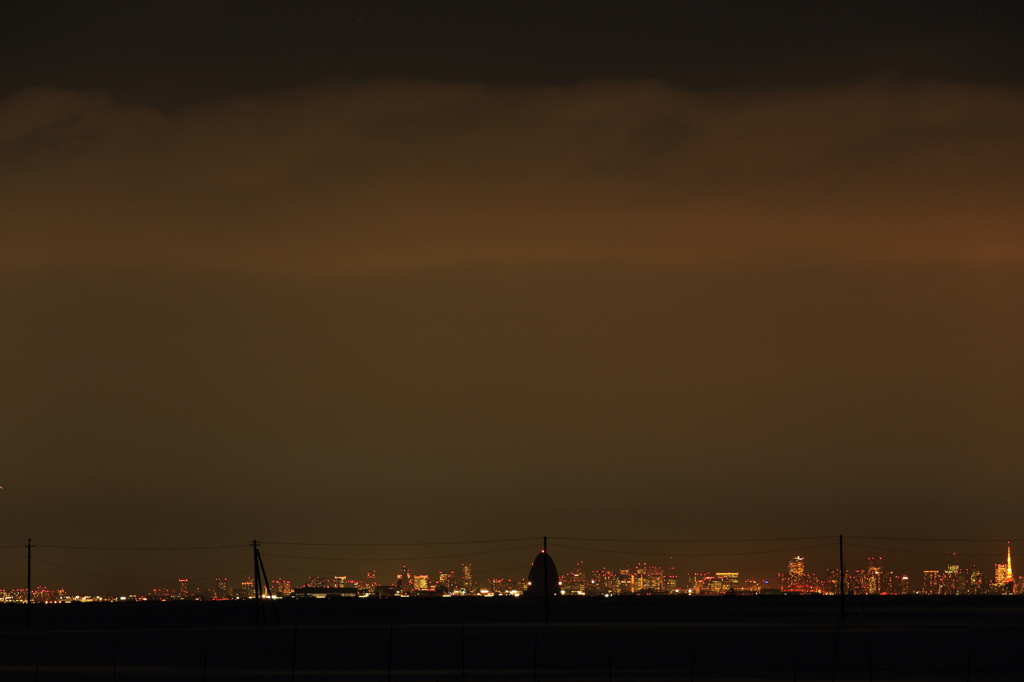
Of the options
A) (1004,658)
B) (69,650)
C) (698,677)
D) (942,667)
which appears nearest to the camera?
(698,677)

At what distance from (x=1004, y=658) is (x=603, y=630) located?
40.9 meters

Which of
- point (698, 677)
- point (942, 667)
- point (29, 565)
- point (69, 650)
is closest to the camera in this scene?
point (698, 677)

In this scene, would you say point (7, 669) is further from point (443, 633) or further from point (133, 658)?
point (443, 633)

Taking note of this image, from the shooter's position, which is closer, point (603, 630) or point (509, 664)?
point (509, 664)

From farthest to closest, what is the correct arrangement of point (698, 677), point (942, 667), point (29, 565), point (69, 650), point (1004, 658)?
point (29, 565) → point (69, 650) → point (1004, 658) → point (942, 667) → point (698, 677)

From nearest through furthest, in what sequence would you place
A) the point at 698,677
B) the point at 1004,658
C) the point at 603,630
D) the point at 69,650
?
the point at 698,677 → the point at 1004,658 → the point at 69,650 → the point at 603,630

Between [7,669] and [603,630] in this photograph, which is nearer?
[7,669]

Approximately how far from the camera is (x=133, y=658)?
80.0 meters

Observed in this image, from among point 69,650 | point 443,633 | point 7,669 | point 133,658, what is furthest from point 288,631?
point 7,669

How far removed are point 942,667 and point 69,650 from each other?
6355 cm

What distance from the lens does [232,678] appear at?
60812 mm

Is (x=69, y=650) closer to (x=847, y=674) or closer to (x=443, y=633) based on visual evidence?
(x=443, y=633)

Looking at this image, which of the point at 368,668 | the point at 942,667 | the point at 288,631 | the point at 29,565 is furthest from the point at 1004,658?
the point at 29,565

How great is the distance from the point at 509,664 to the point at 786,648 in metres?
23.7
